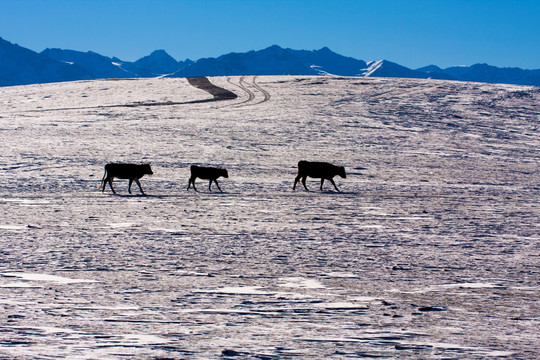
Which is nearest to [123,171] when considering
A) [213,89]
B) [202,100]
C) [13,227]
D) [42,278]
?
[13,227]

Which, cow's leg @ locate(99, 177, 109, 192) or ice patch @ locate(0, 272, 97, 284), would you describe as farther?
cow's leg @ locate(99, 177, 109, 192)

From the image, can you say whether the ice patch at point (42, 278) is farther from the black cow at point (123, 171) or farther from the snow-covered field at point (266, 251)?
the black cow at point (123, 171)

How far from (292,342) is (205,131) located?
95.1ft

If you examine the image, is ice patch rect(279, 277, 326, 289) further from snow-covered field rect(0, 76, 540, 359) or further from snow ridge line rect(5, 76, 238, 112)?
snow ridge line rect(5, 76, 238, 112)

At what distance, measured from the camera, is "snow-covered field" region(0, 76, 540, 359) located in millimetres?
6195

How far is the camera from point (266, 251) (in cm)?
1050

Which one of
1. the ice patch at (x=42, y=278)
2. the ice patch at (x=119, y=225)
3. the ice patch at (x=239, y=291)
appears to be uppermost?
Answer: the ice patch at (x=239, y=291)

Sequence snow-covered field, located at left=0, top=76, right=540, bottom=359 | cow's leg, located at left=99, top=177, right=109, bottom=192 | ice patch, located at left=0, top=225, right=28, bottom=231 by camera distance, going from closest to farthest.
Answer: snow-covered field, located at left=0, top=76, right=540, bottom=359 < ice patch, located at left=0, top=225, right=28, bottom=231 < cow's leg, located at left=99, top=177, right=109, bottom=192

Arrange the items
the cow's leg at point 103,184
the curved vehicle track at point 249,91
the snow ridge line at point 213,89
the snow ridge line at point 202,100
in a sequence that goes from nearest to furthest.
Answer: the cow's leg at point 103,184 → the snow ridge line at point 202,100 → the curved vehicle track at point 249,91 → the snow ridge line at point 213,89

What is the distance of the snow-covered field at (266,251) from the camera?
620 centimetres

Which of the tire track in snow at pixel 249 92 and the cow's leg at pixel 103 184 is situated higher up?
the tire track in snow at pixel 249 92

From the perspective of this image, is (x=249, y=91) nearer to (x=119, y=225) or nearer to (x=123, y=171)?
(x=123, y=171)

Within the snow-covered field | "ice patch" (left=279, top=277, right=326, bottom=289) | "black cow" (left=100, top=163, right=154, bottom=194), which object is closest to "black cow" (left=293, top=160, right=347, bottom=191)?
the snow-covered field

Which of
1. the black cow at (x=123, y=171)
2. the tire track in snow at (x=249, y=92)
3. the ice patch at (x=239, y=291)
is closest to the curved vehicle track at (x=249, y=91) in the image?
the tire track in snow at (x=249, y=92)
